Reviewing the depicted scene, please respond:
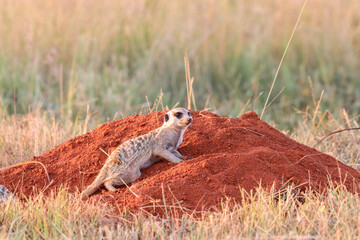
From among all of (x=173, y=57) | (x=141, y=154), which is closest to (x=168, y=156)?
(x=141, y=154)

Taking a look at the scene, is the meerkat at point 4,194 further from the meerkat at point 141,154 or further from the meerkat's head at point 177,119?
the meerkat's head at point 177,119

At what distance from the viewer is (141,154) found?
13.9ft

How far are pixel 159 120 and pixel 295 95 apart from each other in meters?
4.66

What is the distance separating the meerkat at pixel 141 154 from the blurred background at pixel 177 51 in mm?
4200

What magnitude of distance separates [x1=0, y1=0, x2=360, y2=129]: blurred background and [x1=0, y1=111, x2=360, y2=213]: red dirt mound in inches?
148

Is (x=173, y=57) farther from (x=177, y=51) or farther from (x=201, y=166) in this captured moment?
(x=201, y=166)

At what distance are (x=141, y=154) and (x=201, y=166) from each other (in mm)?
502

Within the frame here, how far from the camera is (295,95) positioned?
9102mm

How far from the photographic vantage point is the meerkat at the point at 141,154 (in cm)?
418

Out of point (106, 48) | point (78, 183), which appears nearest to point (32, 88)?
point (106, 48)

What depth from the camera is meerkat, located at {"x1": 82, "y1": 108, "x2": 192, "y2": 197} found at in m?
4.18

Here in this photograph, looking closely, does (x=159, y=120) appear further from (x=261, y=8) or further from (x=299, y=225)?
(x=261, y=8)

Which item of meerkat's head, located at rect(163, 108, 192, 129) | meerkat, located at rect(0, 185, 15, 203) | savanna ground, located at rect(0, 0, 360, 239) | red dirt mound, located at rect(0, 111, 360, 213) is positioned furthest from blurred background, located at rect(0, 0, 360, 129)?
meerkat, located at rect(0, 185, 15, 203)

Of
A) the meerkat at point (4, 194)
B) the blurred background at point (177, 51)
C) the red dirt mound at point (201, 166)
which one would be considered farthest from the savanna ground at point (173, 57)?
the meerkat at point (4, 194)
